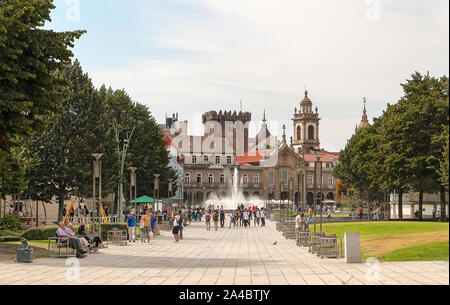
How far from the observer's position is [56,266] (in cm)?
2192

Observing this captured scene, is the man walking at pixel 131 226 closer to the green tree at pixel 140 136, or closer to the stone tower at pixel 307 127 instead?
the green tree at pixel 140 136

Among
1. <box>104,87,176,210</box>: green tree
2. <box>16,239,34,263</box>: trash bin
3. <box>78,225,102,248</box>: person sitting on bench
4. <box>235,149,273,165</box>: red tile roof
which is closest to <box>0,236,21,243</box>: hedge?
<box>78,225,102,248</box>: person sitting on bench

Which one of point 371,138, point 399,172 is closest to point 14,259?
point 399,172

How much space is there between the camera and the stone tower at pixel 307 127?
182000 millimetres

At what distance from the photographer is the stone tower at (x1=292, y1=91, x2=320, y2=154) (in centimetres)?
18200

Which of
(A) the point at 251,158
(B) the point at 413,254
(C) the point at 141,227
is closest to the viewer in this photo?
(B) the point at 413,254

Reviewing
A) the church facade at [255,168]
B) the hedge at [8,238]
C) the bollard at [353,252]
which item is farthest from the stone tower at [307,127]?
the bollard at [353,252]

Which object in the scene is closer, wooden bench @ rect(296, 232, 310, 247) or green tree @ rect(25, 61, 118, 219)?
wooden bench @ rect(296, 232, 310, 247)

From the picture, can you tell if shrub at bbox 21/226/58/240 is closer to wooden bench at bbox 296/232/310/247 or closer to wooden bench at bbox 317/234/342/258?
wooden bench at bbox 296/232/310/247

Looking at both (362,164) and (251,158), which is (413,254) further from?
(251,158)

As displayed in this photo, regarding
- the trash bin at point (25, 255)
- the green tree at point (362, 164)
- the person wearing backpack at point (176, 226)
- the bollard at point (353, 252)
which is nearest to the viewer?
the bollard at point (353, 252)

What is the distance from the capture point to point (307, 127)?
18200 centimetres

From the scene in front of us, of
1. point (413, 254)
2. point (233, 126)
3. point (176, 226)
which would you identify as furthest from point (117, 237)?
point (233, 126)
